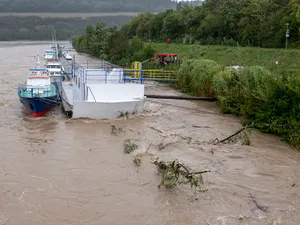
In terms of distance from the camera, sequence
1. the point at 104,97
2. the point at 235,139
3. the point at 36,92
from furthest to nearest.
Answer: the point at 36,92
the point at 104,97
the point at 235,139

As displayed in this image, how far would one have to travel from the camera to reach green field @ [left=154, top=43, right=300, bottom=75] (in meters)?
31.4

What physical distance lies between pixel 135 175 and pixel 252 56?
27.0 meters

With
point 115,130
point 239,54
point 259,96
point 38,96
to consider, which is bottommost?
point 115,130

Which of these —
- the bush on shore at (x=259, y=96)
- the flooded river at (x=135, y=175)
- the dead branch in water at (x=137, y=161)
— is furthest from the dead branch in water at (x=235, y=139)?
A: the dead branch in water at (x=137, y=161)

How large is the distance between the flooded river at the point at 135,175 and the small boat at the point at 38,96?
827 millimetres

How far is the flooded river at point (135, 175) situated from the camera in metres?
10.4

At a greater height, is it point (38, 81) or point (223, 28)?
point (223, 28)

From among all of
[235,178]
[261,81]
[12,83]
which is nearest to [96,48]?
[12,83]

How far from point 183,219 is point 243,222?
5.46 ft

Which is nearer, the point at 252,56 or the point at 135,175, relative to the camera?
the point at 135,175

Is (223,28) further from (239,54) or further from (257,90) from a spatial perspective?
(257,90)

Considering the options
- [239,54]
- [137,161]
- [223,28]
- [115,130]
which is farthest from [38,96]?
[223,28]

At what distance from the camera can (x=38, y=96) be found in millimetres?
21594

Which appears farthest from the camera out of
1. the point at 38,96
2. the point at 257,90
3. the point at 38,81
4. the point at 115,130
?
the point at 38,81
